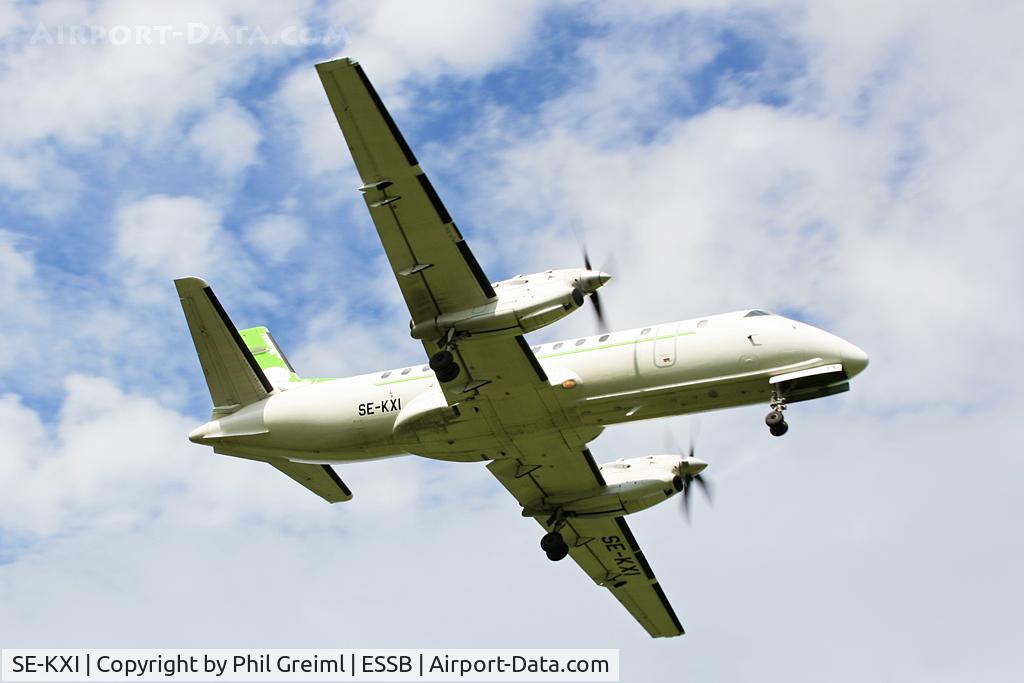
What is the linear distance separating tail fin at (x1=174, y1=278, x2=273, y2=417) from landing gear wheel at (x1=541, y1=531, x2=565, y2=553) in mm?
7329

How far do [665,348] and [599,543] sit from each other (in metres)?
7.73

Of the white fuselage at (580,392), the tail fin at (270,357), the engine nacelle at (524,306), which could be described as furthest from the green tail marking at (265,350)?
the engine nacelle at (524,306)

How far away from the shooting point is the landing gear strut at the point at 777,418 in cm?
2302

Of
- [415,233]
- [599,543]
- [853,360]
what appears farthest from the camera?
[599,543]

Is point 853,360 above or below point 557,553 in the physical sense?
above

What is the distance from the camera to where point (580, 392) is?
24.2 meters

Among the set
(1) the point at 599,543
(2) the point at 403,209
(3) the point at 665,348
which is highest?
(2) the point at 403,209

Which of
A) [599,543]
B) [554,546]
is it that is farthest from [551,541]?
[599,543]

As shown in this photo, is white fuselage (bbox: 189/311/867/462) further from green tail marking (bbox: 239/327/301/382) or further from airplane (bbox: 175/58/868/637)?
green tail marking (bbox: 239/327/301/382)

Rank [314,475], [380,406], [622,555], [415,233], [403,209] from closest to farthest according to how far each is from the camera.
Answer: [403,209], [415,233], [380,406], [314,475], [622,555]

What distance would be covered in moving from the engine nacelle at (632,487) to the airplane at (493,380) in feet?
0.11

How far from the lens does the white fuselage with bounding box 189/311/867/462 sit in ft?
76.9

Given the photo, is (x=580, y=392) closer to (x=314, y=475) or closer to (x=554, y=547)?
(x=554, y=547)

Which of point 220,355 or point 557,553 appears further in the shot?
point 557,553
